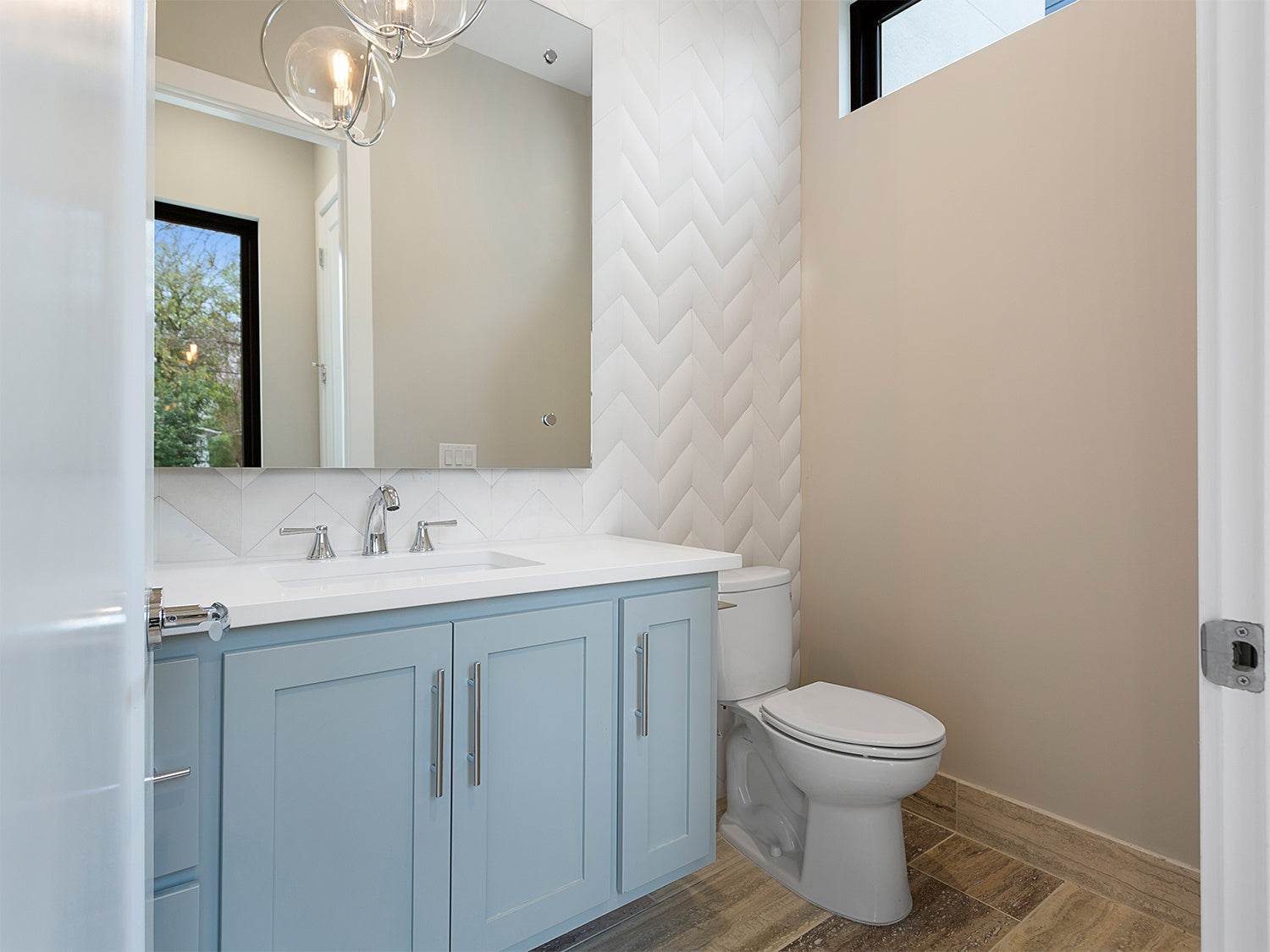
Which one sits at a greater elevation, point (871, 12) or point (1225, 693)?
point (871, 12)

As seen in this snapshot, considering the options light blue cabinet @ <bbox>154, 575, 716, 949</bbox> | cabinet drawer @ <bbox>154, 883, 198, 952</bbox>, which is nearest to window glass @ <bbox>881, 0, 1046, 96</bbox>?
light blue cabinet @ <bbox>154, 575, 716, 949</bbox>

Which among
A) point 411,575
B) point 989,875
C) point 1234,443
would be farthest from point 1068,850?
point 411,575

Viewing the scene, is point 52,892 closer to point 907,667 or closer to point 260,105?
point 260,105

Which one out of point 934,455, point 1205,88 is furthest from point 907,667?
point 1205,88

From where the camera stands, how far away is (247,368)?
1.54m

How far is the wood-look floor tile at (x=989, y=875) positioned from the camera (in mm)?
1822

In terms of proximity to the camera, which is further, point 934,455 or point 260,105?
point 934,455

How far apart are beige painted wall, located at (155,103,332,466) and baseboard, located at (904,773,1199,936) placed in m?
1.98

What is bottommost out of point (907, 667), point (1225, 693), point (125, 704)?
point (907, 667)

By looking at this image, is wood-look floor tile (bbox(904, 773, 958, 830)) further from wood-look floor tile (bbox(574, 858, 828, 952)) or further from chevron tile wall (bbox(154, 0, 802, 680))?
chevron tile wall (bbox(154, 0, 802, 680))

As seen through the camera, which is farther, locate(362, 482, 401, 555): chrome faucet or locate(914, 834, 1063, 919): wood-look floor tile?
locate(914, 834, 1063, 919): wood-look floor tile

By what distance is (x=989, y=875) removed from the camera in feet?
6.34

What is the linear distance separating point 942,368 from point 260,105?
1.86 meters

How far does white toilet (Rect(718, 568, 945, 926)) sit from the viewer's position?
173cm
